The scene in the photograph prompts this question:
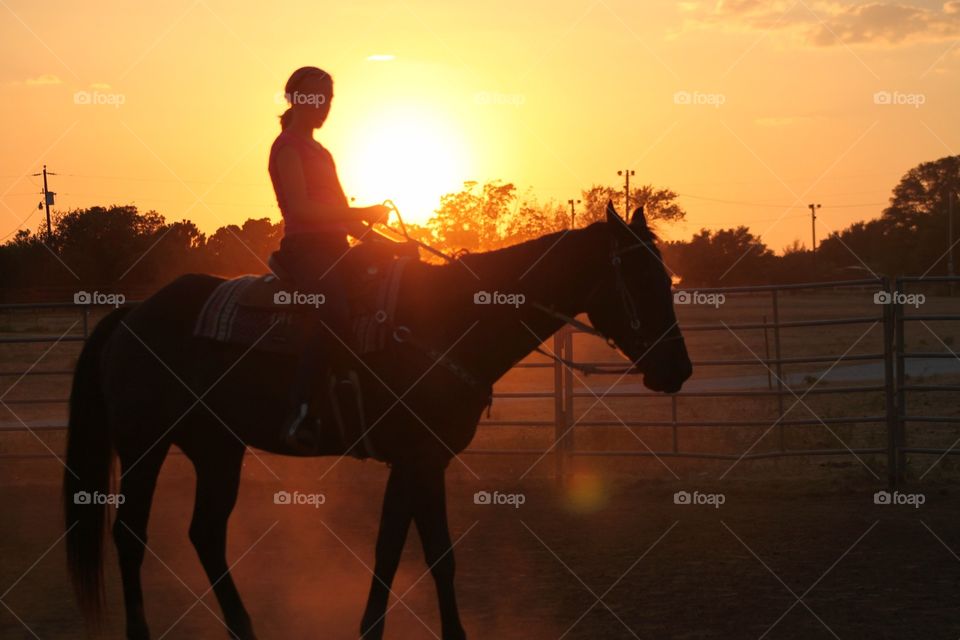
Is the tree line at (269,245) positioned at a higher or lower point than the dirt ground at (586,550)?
higher

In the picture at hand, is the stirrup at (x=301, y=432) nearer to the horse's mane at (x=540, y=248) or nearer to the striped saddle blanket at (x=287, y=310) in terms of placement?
the striped saddle blanket at (x=287, y=310)

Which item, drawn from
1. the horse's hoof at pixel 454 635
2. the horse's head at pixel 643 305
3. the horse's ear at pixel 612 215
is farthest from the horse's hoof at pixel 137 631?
the horse's ear at pixel 612 215

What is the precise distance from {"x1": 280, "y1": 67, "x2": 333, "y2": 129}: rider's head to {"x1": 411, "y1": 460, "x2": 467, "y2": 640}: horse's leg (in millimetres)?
1663

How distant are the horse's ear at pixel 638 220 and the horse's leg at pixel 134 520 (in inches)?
99.0

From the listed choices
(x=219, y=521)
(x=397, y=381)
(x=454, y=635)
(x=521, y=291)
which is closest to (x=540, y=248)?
(x=521, y=291)

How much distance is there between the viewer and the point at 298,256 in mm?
4703

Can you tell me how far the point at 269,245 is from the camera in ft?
74.0

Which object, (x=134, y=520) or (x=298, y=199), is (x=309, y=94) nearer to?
(x=298, y=199)

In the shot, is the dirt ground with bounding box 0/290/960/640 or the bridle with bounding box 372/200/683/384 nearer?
the bridle with bounding box 372/200/683/384

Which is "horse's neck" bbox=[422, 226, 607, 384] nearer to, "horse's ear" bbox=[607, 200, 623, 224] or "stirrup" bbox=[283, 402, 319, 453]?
"horse's ear" bbox=[607, 200, 623, 224]

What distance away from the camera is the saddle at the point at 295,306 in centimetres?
462

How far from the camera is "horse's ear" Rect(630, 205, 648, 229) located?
15.0ft

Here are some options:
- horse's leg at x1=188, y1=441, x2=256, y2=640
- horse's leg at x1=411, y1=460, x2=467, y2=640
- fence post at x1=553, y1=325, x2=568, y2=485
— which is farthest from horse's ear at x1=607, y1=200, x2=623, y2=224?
fence post at x1=553, y1=325, x2=568, y2=485

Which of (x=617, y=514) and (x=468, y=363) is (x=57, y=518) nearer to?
(x=617, y=514)
